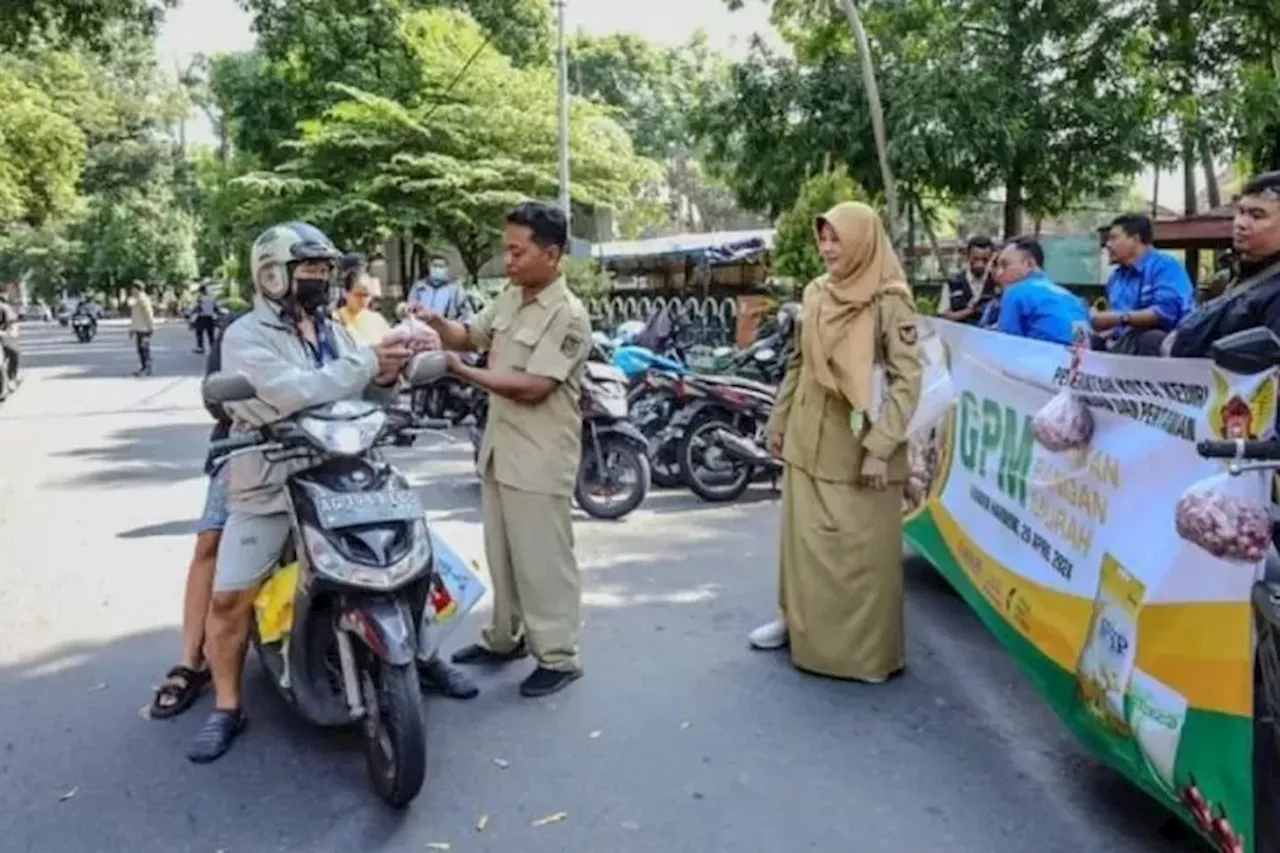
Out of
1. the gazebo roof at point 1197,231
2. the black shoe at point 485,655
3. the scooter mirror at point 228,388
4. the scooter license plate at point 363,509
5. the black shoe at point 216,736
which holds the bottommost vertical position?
the black shoe at point 485,655

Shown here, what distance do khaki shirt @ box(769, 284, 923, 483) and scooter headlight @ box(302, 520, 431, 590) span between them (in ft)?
5.39

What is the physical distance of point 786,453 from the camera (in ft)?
14.9

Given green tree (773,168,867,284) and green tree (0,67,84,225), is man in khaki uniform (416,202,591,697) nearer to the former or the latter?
green tree (773,168,867,284)

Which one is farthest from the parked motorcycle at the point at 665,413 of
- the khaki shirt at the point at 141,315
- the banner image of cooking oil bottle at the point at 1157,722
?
the khaki shirt at the point at 141,315

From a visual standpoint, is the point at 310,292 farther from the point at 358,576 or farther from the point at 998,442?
the point at 998,442

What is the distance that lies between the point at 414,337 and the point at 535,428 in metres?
0.64

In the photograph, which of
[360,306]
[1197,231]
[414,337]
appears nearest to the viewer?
[414,337]

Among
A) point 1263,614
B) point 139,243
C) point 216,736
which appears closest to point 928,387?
point 1263,614

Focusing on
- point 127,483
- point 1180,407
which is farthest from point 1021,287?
point 127,483

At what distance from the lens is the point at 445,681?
4234mm

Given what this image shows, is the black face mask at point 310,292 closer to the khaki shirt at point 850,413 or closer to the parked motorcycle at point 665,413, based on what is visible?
the khaki shirt at point 850,413

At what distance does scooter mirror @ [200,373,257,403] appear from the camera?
3203 millimetres

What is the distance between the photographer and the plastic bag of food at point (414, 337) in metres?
3.63

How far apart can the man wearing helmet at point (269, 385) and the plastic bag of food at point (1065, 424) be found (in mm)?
1886
